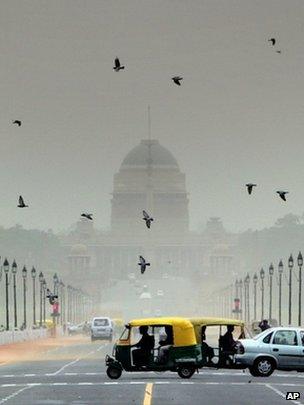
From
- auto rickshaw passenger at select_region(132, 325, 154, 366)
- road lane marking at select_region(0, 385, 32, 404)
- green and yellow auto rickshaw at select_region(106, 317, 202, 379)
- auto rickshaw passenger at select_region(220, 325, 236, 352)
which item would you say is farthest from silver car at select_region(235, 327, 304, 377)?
road lane marking at select_region(0, 385, 32, 404)

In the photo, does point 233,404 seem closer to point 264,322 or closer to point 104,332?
point 264,322

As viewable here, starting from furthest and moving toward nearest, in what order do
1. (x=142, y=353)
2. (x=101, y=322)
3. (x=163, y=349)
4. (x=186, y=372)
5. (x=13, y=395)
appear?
1. (x=101, y=322)
2. (x=186, y=372)
3. (x=142, y=353)
4. (x=163, y=349)
5. (x=13, y=395)

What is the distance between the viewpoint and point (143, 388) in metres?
45.3

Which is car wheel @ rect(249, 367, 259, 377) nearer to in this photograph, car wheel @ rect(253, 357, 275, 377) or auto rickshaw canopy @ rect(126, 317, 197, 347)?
car wheel @ rect(253, 357, 275, 377)

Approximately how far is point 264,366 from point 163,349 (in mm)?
3565

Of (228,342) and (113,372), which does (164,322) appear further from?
(113,372)

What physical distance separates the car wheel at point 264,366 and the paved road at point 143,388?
0.30m

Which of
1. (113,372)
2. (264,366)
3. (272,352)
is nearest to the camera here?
(272,352)

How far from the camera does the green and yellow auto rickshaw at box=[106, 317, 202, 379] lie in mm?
48562

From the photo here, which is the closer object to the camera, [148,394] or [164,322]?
[148,394]

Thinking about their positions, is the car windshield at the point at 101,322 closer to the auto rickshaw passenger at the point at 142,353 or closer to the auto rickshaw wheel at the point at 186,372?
the auto rickshaw wheel at the point at 186,372

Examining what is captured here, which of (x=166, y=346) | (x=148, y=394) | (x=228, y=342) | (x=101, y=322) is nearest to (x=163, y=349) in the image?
(x=166, y=346)

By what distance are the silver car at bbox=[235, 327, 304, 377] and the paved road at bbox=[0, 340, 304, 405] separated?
0.41m

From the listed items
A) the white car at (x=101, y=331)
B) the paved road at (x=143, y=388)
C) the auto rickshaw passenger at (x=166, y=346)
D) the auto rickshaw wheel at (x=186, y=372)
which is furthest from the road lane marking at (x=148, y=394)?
the white car at (x=101, y=331)
